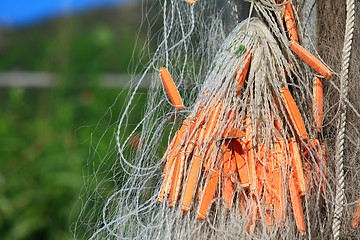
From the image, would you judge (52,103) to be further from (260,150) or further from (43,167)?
(260,150)

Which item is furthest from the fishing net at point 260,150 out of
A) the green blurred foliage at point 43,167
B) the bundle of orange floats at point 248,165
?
the green blurred foliage at point 43,167

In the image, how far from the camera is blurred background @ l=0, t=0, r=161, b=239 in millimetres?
3121

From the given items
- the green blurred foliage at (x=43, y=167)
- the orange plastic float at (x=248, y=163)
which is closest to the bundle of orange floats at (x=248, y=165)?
the orange plastic float at (x=248, y=163)

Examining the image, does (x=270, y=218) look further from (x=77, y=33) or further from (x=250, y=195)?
(x=77, y=33)

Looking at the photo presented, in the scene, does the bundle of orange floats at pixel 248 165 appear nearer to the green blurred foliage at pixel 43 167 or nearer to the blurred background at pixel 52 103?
the blurred background at pixel 52 103

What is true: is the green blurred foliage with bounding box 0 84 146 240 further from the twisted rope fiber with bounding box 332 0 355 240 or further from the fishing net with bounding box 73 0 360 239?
the twisted rope fiber with bounding box 332 0 355 240

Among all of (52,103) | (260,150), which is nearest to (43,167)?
(52,103)

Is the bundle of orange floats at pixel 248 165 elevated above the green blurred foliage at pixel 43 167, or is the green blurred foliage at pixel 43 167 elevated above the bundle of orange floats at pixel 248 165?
the bundle of orange floats at pixel 248 165

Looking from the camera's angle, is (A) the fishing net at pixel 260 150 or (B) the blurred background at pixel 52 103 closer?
(A) the fishing net at pixel 260 150

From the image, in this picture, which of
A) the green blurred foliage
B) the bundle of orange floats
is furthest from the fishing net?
the green blurred foliage

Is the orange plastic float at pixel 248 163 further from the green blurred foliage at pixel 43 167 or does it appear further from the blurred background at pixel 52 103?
the green blurred foliage at pixel 43 167

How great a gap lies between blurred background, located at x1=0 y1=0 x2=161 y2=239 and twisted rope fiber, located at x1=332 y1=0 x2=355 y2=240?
50 cm

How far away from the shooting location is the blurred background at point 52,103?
10.2ft

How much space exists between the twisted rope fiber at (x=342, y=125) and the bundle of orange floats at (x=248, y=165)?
0.12 feet
